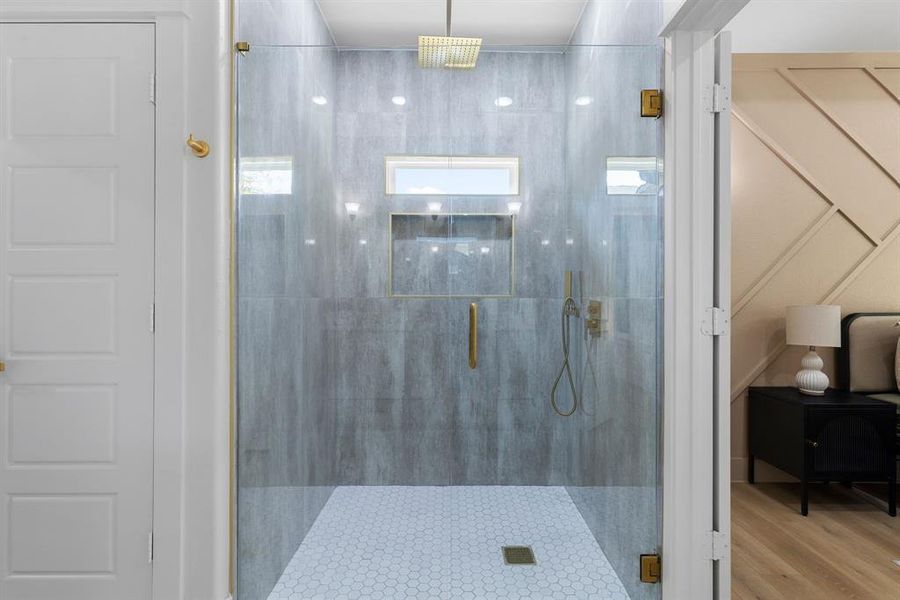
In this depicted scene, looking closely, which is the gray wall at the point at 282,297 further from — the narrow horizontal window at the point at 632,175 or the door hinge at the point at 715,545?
the door hinge at the point at 715,545

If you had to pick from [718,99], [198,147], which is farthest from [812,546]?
Answer: [198,147]

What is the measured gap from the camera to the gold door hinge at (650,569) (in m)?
1.94

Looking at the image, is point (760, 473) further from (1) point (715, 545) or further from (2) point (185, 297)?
(2) point (185, 297)

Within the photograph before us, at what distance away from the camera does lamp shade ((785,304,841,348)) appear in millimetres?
3213

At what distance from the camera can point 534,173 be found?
2275 millimetres

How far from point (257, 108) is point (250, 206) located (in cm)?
36

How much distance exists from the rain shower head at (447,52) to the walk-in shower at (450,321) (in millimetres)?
41

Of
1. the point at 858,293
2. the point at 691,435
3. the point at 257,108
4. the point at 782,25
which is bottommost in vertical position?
the point at 691,435

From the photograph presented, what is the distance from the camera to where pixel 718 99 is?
72.6 inches

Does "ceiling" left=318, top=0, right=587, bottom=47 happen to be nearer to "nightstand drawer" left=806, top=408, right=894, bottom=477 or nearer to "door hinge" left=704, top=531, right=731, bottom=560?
"door hinge" left=704, top=531, right=731, bottom=560

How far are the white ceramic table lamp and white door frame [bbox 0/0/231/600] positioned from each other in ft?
10.5

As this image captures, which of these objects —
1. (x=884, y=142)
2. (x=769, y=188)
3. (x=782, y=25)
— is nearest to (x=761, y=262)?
(x=769, y=188)

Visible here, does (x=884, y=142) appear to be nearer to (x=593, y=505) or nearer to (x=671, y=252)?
(x=671, y=252)

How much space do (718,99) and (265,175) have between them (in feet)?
5.28
